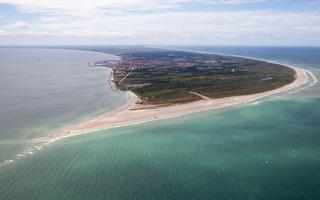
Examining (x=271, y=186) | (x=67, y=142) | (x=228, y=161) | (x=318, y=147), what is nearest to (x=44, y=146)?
(x=67, y=142)

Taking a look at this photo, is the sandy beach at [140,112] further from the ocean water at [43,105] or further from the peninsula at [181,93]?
the ocean water at [43,105]

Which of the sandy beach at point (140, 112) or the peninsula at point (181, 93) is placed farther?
the peninsula at point (181, 93)

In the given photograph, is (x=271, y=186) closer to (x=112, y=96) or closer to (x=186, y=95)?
(x=186, y=95)

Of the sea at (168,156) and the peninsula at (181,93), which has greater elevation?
the peninsula at (181,93)

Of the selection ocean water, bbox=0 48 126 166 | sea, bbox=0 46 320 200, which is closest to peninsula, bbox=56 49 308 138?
sea, bbox=0 46 320 200

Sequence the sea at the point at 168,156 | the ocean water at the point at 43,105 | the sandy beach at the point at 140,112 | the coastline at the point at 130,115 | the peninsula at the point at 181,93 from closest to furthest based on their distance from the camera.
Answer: the sea at the point at 168,156 < the coastline at the point at 130,115 < the ocean water at the point at 43,105 < the sandy beach at the point at 140,112 < the peninsula at the point at 181,93

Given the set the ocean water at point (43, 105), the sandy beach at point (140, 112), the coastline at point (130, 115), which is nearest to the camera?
the coastline at point (130, 115)

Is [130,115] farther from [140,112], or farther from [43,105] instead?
[43,105]

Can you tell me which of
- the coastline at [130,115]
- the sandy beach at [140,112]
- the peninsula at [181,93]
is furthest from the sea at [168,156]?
the peninsula at [181,93]
